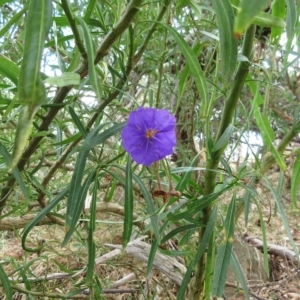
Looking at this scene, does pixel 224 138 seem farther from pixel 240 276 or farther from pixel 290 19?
pixel 240 276

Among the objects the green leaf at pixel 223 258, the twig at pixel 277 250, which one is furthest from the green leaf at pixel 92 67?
the twig at pixel 277 250

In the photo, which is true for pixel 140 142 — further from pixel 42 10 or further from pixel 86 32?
pixel 42 10

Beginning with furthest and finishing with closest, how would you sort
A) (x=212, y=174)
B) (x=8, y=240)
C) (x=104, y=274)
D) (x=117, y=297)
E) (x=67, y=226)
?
(x=8, y=240) → (x=104, y=274) → (x=117, y=297) → (x=212, y=174) → (x=67, y=226)

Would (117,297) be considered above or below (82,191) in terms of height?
below

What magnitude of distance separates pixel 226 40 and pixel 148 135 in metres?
0.26

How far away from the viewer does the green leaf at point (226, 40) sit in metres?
0.41

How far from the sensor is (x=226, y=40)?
16.3 inches

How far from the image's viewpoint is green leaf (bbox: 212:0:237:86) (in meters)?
0.41

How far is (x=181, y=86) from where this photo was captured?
711 millimetres

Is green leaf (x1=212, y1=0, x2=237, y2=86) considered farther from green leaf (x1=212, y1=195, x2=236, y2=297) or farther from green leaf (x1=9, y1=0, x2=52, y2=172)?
green leaf (x1=212, y1=195, x2=236, y2=297)

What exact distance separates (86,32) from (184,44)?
0.13m

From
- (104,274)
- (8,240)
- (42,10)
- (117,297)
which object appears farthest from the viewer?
(8,240)

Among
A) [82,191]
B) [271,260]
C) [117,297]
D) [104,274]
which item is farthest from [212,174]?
[271,260]

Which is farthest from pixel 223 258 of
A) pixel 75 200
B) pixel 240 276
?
pixel 75 200
